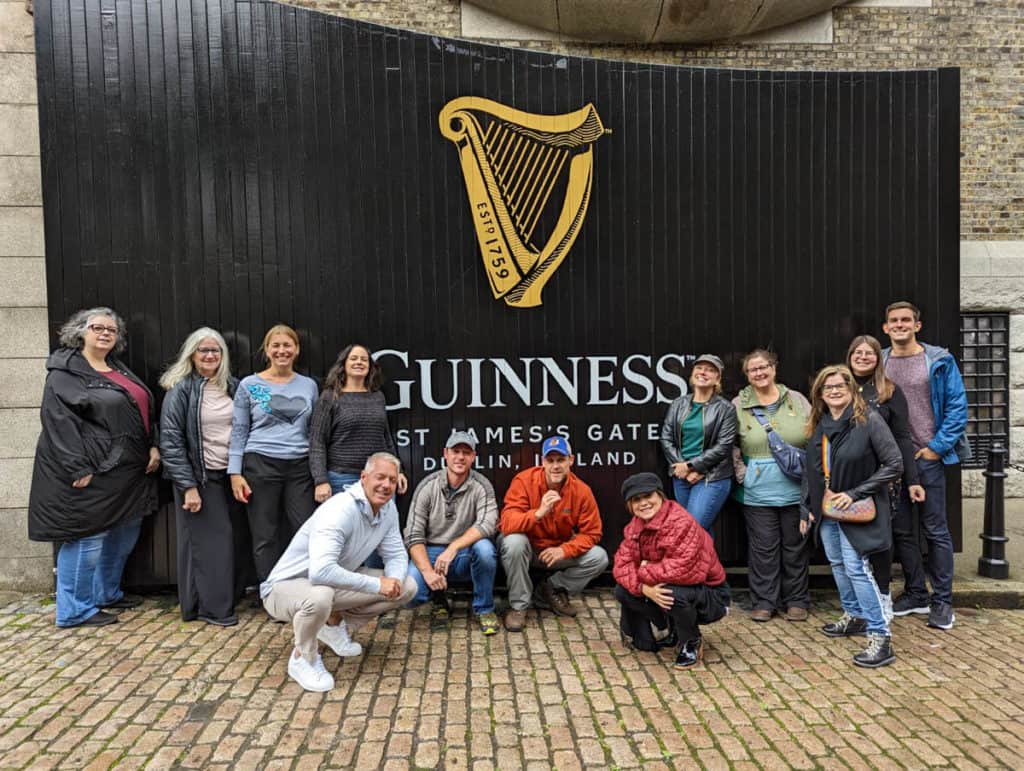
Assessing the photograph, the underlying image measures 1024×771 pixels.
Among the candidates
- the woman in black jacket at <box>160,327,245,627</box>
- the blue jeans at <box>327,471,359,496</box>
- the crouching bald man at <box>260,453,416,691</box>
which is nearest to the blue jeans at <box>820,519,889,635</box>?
the crouching bald man at <box>260,453,416,691</box>

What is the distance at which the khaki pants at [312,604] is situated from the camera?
3549mm

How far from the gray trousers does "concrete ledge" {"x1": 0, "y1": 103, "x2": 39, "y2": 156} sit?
178 inches

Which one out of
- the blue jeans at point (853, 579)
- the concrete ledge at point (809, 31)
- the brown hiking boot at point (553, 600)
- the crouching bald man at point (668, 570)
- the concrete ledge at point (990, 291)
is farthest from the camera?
the concrete ledge at point (809, 31)

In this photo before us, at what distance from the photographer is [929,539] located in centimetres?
461

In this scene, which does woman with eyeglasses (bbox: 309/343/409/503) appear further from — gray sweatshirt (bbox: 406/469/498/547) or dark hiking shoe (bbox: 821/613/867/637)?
dark hiking shoe (bbox: 821/613/867/637)

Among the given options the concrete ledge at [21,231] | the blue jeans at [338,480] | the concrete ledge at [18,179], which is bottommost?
the blue jeans at [338,480]

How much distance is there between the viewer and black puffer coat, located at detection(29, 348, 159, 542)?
438 cm

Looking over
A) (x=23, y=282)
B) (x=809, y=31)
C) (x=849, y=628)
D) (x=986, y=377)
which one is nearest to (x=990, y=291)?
(x=986, y=377)

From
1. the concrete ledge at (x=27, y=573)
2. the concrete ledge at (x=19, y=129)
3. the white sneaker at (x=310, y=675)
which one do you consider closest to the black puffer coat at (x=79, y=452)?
the concrete ledge at (x=27, y=573)

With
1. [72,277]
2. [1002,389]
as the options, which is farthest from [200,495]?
[1002,389]

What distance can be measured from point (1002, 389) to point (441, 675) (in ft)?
27.1

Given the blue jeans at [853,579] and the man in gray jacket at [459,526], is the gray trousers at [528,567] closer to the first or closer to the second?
the man in gray jacket at [459,526]

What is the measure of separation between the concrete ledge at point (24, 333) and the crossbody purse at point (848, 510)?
5.52 metres

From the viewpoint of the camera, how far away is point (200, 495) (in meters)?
4.57
